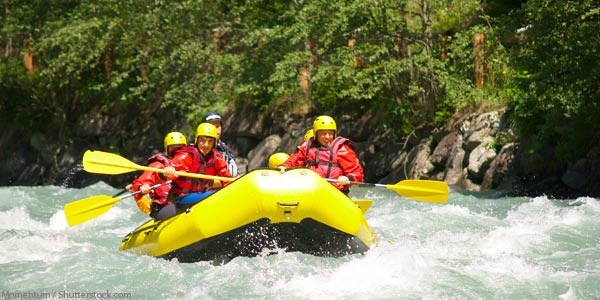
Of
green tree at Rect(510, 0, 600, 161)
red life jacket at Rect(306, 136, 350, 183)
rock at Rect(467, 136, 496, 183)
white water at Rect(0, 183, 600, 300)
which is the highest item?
green tree at Rect(510, 0, 600, 161)

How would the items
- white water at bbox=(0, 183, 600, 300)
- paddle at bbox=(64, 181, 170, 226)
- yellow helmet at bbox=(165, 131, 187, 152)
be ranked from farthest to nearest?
yellow helmet at bbox=(165, 131, 187, 152), paddle at bbox=(64, 181, 170, 226), white water at bbox=(0, 183, 600, 300)

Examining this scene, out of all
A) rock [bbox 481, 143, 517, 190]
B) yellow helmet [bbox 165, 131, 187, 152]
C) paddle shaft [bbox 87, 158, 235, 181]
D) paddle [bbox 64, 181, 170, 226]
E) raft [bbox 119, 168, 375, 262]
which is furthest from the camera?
Result: rock [bbox 481, 143, 517, 190]

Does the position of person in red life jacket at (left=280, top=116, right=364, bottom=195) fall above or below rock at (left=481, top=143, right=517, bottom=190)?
above

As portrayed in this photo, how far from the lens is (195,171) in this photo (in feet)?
27.8

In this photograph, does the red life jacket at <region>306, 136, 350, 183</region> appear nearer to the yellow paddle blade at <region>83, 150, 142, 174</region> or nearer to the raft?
the raft

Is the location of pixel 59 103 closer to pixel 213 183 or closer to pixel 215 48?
pixel 215 48

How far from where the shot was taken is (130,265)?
7.47 metres

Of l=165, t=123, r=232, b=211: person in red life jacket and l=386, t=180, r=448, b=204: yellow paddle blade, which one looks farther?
l=386, t=180, r=448, b=204: yellow paddle blade

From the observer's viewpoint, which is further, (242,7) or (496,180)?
(242,7)

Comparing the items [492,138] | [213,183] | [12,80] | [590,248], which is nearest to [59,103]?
[12,80]

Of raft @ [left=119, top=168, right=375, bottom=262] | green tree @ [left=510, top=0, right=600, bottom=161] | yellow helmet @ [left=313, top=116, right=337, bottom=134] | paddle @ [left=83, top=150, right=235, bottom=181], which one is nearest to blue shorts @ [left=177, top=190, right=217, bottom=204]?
raft @ [left=119, top=168, right=375, bottom=262]

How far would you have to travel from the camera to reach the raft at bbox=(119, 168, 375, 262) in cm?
722

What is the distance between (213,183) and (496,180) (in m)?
5.60

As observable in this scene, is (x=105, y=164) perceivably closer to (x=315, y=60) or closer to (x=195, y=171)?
(x=195, y=171)
